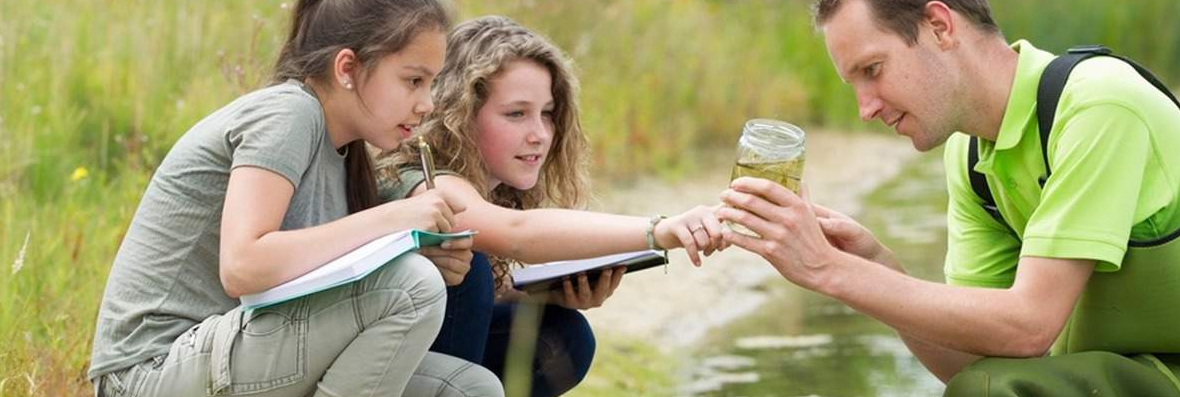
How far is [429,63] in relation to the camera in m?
3.71

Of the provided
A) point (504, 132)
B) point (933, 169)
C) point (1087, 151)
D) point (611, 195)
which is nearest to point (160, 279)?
point (504, 132)

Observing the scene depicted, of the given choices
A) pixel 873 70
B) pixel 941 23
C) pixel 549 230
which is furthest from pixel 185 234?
pixel 941 23

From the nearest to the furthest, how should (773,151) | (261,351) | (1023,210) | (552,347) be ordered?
(261,351), (773,151), (1023,210), (552,347)

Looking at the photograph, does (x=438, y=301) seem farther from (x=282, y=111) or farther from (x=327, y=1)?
(x=327, y=1)

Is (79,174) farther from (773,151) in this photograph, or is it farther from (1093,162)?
(1093,162)

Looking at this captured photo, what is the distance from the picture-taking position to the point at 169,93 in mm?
6344

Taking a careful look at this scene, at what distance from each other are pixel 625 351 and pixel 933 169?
4.42m

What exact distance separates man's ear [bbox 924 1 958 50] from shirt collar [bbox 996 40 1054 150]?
0.15 meters

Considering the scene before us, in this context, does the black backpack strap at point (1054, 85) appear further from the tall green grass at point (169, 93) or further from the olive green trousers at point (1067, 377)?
the tall green grass at point (169, 93)

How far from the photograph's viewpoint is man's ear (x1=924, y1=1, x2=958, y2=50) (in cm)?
376

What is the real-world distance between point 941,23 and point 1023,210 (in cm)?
44

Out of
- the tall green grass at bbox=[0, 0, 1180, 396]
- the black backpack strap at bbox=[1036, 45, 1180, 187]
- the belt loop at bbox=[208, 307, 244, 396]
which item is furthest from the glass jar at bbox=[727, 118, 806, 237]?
the tall green grass at bbox=[0, 0, 1180, 396]

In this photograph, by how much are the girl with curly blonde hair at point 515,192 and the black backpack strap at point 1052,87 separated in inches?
26.1

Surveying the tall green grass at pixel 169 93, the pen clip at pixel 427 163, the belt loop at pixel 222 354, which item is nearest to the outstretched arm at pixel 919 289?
the pen clip at pixel 427 163
